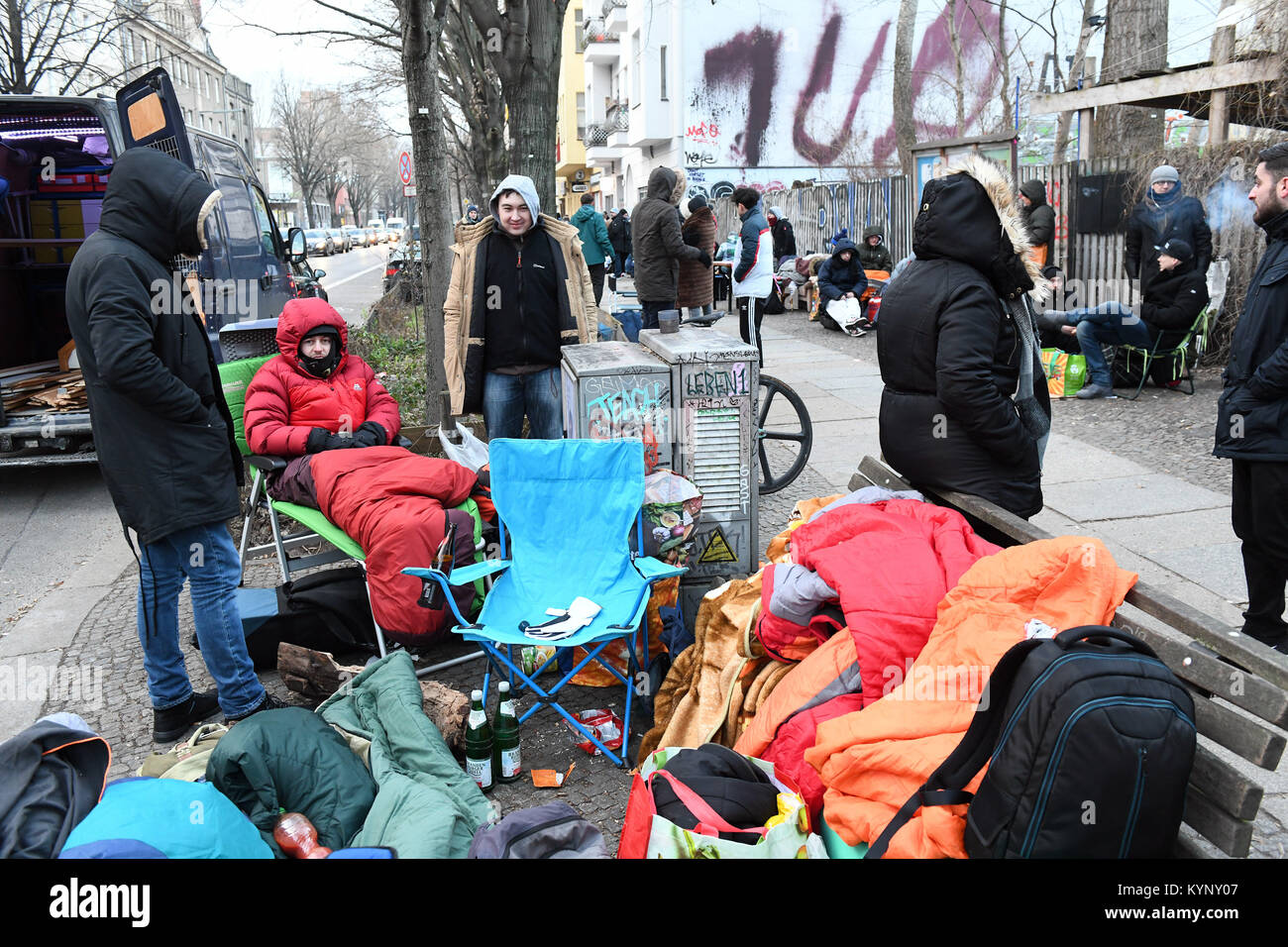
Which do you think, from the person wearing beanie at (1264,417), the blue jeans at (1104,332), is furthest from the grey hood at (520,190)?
the blue jeans at (1104,332)

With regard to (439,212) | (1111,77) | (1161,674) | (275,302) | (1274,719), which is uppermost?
(1111,77)

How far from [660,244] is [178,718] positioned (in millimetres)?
5967

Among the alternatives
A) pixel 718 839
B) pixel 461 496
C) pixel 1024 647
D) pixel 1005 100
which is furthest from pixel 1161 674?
pixel 1005 100

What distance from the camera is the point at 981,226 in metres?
3.42

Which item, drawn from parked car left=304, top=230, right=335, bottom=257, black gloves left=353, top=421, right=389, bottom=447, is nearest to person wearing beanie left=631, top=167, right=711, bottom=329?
black gloves left=353, top=421, right=389, bottom=447

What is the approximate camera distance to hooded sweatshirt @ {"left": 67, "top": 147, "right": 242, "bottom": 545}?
3.50 m

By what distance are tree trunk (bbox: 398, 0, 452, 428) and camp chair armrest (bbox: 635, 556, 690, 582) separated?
11.5 feet

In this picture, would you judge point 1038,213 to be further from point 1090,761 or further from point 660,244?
point 1090,761

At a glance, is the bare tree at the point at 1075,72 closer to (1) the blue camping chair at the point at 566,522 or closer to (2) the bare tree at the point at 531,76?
(2) the bare tree at the point at 531,76

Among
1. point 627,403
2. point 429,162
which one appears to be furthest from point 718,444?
point 429,162

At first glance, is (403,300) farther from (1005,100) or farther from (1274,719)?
(1274,719)

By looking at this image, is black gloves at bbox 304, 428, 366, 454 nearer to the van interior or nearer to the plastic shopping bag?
the plastic shopping bag

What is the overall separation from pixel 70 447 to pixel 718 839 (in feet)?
22.7

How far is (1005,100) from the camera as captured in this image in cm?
1961
